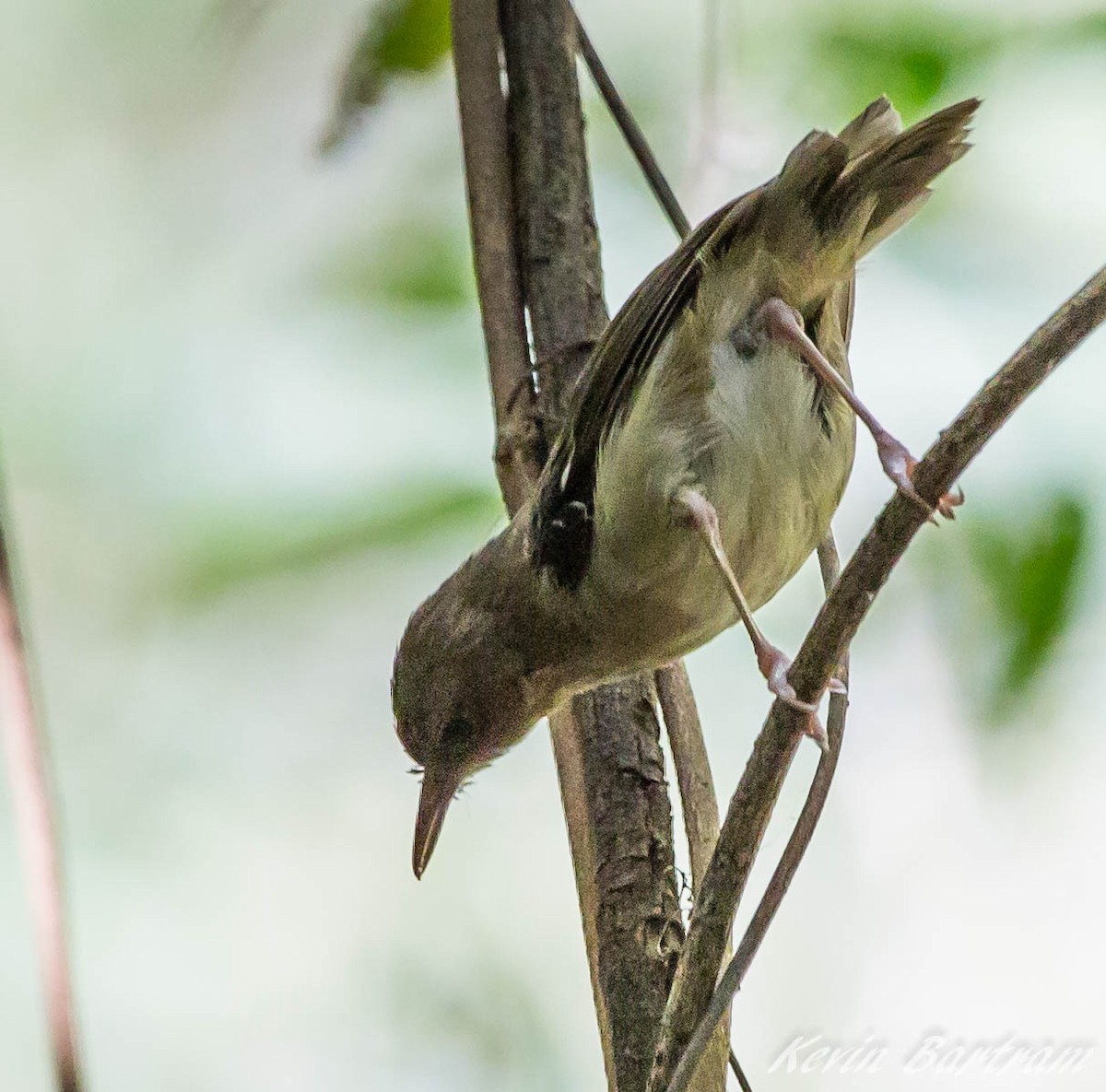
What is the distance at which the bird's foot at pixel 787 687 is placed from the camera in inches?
73.3

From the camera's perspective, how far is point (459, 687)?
323 centimetres

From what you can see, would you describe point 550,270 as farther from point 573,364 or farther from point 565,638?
point 565,638

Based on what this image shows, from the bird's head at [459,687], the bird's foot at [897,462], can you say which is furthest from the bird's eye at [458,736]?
the bird's foot at [897,462]

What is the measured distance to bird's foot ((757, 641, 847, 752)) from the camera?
186 centimetres

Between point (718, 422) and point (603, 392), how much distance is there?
27 centimetres

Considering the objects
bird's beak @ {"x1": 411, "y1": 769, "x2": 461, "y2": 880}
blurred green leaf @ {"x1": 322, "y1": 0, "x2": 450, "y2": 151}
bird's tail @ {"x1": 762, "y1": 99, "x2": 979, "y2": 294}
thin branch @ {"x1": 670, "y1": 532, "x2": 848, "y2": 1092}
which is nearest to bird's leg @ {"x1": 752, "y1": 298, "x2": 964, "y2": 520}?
bird's tail @ {"x1": 762, "y1": 99, "x2": 979, "y2": 294}

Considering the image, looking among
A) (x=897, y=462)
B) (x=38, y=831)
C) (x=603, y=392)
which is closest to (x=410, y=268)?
(x=603, y=392)

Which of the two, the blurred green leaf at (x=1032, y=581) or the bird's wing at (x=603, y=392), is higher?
the bird's wing at (x=603, y=392)

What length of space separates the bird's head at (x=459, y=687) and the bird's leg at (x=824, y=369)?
839mm

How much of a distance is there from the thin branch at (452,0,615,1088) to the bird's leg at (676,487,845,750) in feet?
2.11

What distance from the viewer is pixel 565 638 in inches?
120

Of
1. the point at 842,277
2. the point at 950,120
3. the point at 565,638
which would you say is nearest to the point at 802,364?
the point at 842,277

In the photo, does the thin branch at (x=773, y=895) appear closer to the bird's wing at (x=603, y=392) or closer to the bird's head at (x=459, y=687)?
the bird's wing at (x=603, y=392)

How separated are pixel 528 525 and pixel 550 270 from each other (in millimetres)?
712
